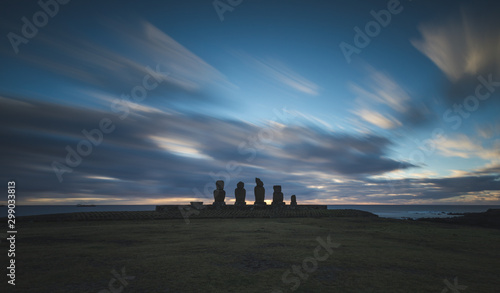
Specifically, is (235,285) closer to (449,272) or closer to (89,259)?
(89,259)

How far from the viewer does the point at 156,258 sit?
33.8ft

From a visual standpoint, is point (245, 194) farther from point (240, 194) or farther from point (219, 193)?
point (219, 193)

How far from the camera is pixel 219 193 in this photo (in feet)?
162

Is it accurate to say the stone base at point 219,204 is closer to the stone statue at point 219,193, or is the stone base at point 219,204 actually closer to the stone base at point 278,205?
the stone statue at point 219,193

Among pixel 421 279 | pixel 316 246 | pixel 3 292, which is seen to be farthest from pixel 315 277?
pixel 3 292

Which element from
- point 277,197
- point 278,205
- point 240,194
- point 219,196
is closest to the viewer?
point 219,196

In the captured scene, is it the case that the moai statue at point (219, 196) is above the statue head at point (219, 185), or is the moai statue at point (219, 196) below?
below

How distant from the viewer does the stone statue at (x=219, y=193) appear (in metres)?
49.2

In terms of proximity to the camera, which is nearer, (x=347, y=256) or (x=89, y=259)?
(x=89, y=259)

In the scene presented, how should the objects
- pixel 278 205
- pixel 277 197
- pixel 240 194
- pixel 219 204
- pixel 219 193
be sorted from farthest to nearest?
pixel 277 197
pixel 278 205
pixel 240 194
pixel 219 193
pixel 219 204

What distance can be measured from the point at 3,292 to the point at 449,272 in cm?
1304

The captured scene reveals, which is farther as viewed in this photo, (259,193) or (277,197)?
(277,197)

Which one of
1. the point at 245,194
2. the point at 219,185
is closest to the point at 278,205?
the point at 245,194

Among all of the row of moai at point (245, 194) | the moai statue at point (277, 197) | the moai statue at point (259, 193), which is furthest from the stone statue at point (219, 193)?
the moai statue at point (277, 197)
